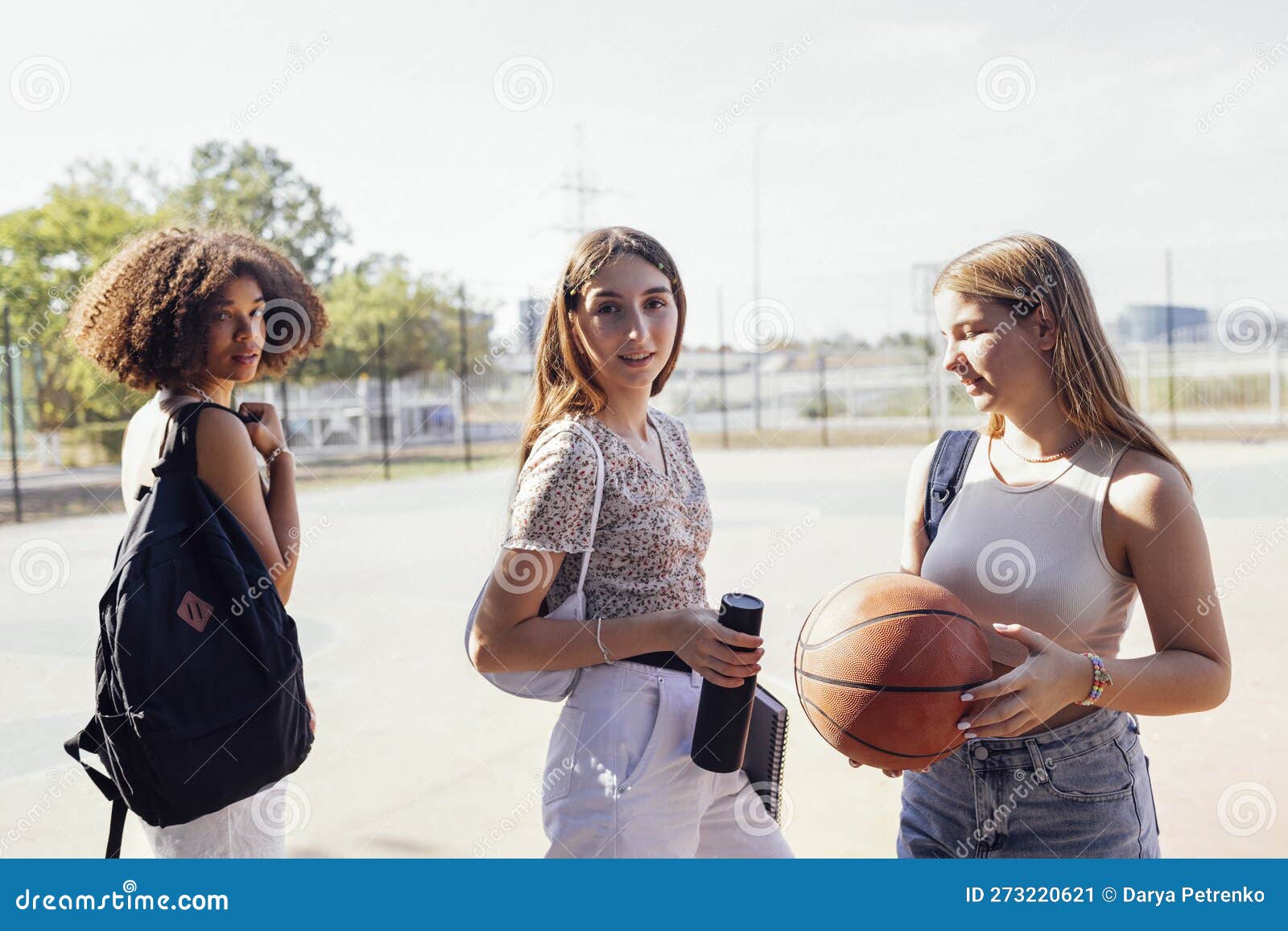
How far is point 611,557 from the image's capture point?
81.0 inches

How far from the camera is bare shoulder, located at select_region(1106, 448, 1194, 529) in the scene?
1881mm

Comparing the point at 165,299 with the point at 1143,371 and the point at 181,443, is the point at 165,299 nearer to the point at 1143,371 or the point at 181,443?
the point at 181,443

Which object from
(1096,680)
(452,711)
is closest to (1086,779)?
(1096,680)

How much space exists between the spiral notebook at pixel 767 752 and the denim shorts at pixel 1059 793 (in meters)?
0.40

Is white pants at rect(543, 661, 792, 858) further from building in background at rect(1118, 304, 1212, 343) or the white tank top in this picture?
building in background at rect(1118, 304, 1212, 343)

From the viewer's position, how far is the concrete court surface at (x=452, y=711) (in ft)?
12.2

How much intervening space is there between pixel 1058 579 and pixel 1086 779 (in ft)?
1.34

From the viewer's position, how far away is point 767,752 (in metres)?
2.28

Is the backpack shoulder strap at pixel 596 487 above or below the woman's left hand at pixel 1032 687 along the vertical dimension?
above

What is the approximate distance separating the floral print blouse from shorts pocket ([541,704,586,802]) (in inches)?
9.2

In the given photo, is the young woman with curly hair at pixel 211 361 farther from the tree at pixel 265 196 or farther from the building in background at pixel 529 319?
the tree at pixel 265 196

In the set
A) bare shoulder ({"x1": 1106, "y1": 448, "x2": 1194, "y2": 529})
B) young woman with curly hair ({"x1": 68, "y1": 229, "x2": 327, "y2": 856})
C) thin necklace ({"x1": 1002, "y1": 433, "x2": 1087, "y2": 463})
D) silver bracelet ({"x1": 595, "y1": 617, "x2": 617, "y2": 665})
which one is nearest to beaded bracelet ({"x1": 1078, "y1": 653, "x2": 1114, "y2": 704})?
bare shoulder ({"x1": 1106, "y1": 448, "x2": 1194, "y2": 529})

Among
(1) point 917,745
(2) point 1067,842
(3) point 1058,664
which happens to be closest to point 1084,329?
(3) point 1058,664

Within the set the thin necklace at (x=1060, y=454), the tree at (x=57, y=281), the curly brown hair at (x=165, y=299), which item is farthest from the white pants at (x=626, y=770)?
the tree at (x=57, y=281)
